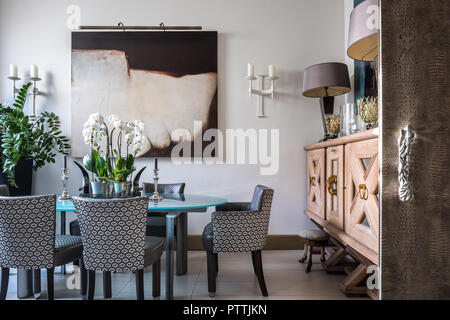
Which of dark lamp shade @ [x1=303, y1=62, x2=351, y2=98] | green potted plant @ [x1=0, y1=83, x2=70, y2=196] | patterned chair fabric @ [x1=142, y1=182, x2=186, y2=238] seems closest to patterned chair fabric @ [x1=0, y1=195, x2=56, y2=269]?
patterned chair fabric @ [x1=142, y1=182, x2=186, y2=238]

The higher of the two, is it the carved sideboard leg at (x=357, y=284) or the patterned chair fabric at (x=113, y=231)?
the patterned chair fabric at (x=113, y=231)

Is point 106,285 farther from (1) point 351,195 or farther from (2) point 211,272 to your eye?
(1) point 351,195

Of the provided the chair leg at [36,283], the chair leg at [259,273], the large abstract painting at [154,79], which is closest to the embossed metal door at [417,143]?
the chair leg at [259,273]

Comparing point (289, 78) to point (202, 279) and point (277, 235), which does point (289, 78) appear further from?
point (202, 279)

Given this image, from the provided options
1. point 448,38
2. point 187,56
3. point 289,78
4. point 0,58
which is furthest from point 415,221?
point 0,58

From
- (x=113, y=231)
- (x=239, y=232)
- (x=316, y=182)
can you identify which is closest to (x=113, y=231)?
(x=113, y=231)

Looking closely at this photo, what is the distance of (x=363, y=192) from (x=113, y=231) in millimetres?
1518

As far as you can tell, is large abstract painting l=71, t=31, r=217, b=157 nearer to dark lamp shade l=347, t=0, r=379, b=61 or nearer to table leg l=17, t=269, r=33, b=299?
table leg l=17, t=269, r=33, b=299

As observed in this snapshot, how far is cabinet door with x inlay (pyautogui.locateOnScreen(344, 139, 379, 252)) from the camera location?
1.67m

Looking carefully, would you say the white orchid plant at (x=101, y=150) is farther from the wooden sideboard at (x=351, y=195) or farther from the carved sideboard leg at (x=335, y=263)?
the carved sideboard leg at (x=335, y=263)

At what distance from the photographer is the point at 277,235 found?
11.4 ft

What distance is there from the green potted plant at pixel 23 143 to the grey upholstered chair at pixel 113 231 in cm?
161

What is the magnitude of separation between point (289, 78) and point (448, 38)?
233cm

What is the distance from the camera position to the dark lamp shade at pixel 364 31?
1.64 metres
